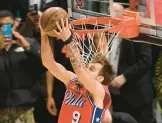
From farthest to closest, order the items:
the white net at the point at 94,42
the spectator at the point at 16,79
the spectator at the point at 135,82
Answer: the spectator at the point at 16,79
the spectator at the point at 135,82
the white net at the point at 94,42

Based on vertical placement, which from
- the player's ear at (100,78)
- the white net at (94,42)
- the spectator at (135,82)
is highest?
the white net at (94,42)

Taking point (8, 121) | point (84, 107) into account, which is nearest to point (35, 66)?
point (8, 121)

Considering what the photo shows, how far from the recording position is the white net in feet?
13.1

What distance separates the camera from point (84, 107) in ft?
12.3

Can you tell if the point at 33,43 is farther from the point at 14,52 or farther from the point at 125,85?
the point at 125,85

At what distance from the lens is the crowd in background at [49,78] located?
503 cm

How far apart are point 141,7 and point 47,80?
1871mm

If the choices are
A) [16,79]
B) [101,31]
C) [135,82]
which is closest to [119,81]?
[135,82]

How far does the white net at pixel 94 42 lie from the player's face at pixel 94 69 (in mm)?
87

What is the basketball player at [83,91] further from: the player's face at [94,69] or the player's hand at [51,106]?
the player's hand at [51,106]

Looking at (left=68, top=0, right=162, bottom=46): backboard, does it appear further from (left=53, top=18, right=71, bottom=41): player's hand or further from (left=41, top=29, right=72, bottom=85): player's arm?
(left=53, top=18, right=71, bottom=41): player's hand

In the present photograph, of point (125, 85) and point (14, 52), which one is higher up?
point (14, 52)

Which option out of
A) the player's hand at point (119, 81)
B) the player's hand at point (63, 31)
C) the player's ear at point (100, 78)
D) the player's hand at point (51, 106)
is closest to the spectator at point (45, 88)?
the player's hand at point (51, 106)

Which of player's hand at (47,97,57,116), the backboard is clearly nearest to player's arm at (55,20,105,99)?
the backboard
